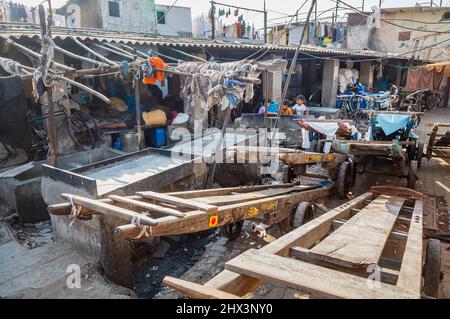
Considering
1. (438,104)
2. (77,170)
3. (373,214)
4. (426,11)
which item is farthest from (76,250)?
(426,11)

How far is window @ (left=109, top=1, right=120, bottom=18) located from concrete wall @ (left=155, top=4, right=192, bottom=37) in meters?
4.63

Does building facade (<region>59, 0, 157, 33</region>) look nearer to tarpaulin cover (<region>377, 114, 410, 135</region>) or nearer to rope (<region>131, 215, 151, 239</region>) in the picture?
tarpaulin cover (<region>377, 114, 410, 135</region>)

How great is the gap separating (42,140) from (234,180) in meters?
5.30

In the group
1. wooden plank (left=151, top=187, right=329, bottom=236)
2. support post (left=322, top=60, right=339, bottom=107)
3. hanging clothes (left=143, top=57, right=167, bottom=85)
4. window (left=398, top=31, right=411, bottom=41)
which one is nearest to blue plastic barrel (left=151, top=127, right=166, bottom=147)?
hanging clothes (left=143, top=57, right=167, bottom=85)

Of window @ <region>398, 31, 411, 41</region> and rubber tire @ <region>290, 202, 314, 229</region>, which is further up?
window @ <region>398, 31, 411, 41</region>

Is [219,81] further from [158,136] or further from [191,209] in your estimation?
[158,136]

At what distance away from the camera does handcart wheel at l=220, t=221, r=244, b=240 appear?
5914 millimetres

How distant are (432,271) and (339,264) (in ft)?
6.15

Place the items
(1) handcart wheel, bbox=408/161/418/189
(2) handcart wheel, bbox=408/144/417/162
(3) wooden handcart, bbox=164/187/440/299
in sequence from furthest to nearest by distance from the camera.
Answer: (2) handcart wheel, bbox=408/144/417/162, (1) handcart wheel, bbox=408/161/418/189, (3) wooden handcart, bbox=164/187/440/299

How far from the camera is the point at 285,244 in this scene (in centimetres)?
297

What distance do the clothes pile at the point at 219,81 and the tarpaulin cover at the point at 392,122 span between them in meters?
4.07

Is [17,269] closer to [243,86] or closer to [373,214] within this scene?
[243,86]

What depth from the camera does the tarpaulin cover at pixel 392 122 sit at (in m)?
8.70

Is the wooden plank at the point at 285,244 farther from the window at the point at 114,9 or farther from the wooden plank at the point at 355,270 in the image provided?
the window at the point at 114,9
